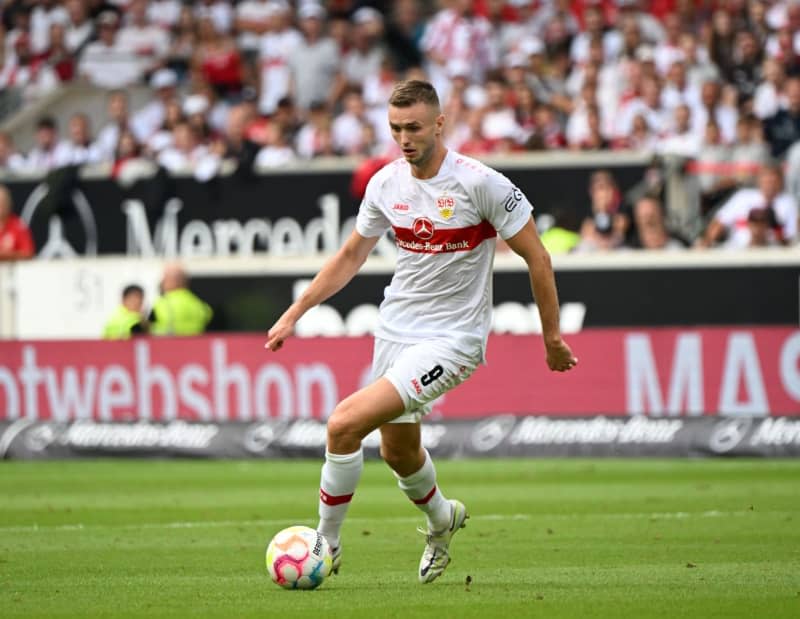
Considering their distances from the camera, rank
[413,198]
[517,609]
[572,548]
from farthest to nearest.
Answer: [572,548]
[413,198]
[517,609]

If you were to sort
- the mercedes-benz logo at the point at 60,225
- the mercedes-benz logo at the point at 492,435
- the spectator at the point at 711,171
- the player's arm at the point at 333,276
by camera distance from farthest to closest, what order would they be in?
1. the mercedes-benz logo at the point at 60,225
2. the spectator at the point at 711,171
3. the mercedes-benz logo at the point at 492,435
4. the player's arm at the point at 333,276

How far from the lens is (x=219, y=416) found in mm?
18078

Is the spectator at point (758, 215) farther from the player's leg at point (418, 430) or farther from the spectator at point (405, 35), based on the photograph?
the player's leg at point (418, 430)

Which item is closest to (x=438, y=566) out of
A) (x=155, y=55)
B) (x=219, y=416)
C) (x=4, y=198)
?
(x=219, y=416)

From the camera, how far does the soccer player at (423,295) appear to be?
8219mm

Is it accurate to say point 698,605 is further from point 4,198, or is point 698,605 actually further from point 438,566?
point 4,198

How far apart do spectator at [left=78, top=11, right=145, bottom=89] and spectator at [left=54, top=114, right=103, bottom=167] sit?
1.88m

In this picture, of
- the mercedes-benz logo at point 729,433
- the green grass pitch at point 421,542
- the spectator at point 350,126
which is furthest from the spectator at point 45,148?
the mercedes-benz logo at point 729,433

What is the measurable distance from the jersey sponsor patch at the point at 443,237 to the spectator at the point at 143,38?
17458mm

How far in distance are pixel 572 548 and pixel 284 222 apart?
37.8 ft

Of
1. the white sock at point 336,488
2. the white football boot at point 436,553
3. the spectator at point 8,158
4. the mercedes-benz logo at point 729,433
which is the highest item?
the white sock at point 336,488

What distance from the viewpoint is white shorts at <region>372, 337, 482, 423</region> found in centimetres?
823

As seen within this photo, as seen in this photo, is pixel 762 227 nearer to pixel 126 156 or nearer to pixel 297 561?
pixel 126 156

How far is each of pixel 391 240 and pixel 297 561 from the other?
11962mm
